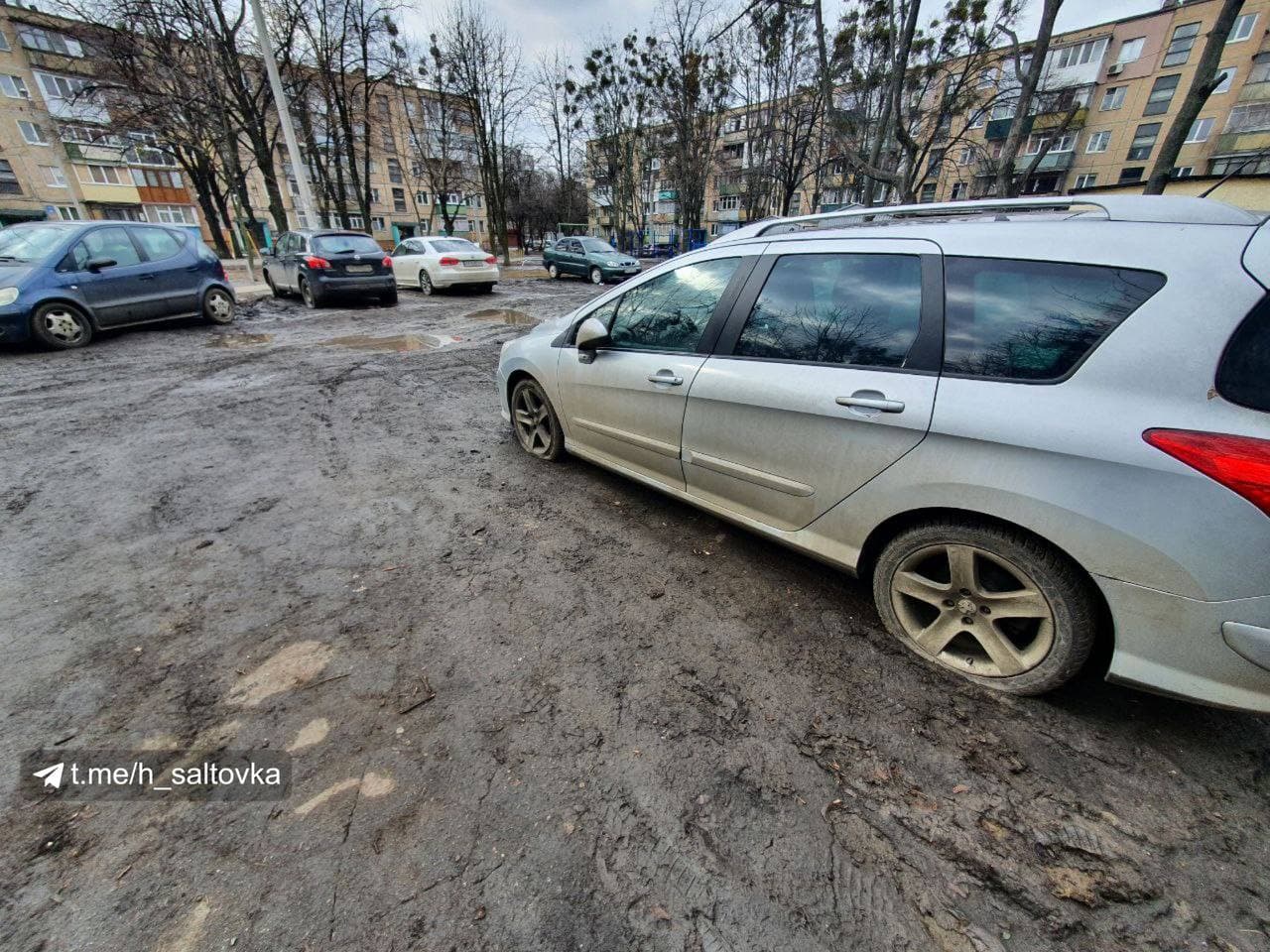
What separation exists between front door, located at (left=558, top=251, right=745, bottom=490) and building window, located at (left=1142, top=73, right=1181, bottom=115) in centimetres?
4842

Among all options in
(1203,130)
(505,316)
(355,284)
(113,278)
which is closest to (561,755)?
(113,278)

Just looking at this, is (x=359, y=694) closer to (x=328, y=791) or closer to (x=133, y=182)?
(x=328, y=791)

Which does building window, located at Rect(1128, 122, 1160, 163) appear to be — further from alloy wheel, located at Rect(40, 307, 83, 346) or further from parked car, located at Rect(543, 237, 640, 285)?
alloy wheel, located at Rect(40, 307, 83, 346)

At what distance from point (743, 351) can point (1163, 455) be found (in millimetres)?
1566

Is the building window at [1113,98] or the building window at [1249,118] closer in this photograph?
the building window at [1249,118]

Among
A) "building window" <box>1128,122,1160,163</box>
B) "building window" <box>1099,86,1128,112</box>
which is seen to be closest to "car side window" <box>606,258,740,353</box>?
"building window" <box>1128,122,1160,163</box>

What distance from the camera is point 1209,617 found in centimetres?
150

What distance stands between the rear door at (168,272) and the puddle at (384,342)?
2.46 metres

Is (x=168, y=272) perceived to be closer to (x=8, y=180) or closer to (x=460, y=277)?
(x=460, y=277)

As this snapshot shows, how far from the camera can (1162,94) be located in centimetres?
3186

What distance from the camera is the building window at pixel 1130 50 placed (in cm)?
3183

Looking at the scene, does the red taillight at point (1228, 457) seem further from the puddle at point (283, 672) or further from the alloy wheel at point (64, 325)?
the alloy wheel at point (64, 325)

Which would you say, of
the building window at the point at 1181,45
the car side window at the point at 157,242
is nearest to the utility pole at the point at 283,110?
the car side window at the point at 157,242

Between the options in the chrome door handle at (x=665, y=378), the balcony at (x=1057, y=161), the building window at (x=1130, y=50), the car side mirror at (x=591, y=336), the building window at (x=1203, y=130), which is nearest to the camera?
the chrome door handle at (x=665, y=378)
